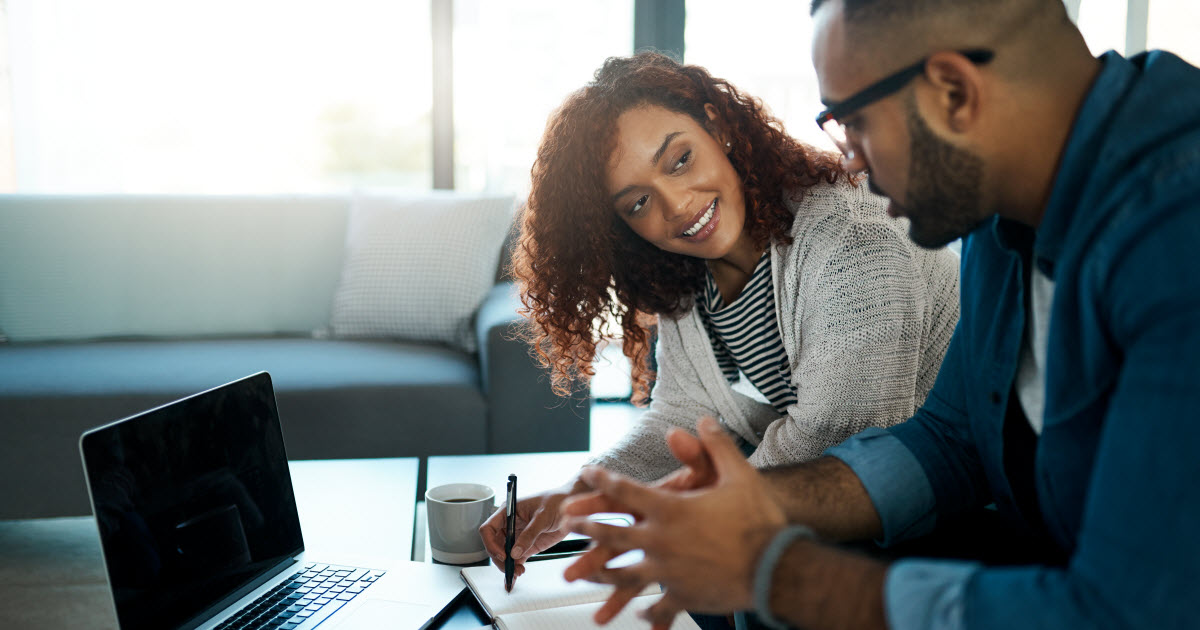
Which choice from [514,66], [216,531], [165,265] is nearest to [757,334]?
[216,531]

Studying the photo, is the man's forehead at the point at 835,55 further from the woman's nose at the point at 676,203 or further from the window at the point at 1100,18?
the window at the point at 1100,18

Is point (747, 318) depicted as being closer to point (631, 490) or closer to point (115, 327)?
point (631, 490)

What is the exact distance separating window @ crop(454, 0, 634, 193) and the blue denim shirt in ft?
8.94

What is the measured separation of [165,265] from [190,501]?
76.4 inches

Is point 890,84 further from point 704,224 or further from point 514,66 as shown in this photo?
point 514,66

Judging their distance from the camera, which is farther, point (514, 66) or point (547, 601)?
point (514, 66)

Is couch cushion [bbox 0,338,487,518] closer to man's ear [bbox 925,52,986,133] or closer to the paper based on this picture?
the paper

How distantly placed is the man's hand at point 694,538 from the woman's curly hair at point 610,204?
774 mm

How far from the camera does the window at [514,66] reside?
3408 mm

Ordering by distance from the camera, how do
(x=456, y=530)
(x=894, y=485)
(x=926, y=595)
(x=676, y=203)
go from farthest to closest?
(x=676, y=203)
(x=456, y=530)
(x=894, y=485)
(x=926, y=595)

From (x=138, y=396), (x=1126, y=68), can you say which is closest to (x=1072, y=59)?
(x=1126, y=68)

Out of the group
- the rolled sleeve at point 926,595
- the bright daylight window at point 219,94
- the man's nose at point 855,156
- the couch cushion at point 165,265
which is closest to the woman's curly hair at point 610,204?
the man's nose at point 855,156

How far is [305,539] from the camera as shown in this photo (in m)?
1.22

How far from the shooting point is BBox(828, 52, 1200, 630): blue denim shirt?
53 centimetres
